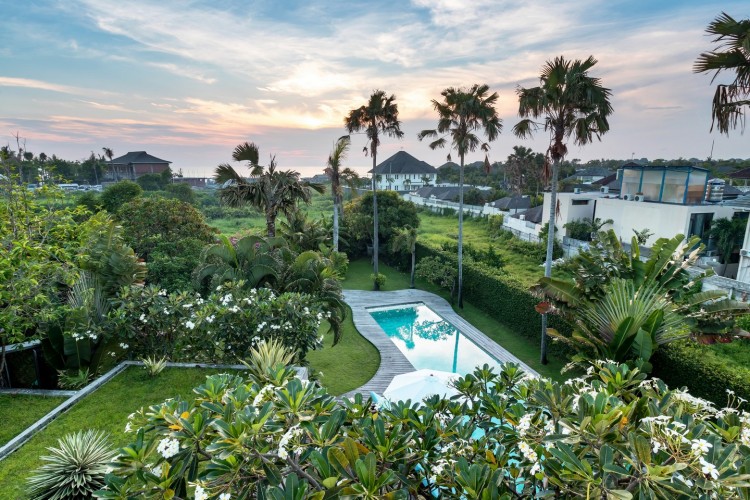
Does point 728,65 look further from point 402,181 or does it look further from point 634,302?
point 402,181

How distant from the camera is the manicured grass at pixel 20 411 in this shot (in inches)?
252

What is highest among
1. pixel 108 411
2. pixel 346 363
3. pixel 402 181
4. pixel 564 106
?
pixel 564 106

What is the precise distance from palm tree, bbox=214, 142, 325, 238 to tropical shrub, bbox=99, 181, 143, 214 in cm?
1299

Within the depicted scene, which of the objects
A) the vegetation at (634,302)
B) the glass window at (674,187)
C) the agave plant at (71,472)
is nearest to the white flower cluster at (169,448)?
the agave plant at (71,472)

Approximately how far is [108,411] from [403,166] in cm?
6854

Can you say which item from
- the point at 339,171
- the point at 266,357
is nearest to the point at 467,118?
the point at 339,171

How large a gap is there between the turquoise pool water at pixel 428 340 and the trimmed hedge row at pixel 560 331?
7.08ft

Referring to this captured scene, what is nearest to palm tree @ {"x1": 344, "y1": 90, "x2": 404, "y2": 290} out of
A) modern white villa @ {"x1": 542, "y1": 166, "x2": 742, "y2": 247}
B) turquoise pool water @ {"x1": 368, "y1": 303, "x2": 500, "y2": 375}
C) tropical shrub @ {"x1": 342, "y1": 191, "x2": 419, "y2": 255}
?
tropical shrub @ {"x1": 342, "y1": 191, "x2": 419, "y2": 255}

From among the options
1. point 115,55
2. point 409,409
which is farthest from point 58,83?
point 409,409

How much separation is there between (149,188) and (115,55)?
42537mm

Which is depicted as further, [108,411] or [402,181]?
[402,181]

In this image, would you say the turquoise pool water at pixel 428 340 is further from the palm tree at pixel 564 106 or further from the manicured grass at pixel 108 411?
the manicured grass at pixel 108 411

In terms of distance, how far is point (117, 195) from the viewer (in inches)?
898

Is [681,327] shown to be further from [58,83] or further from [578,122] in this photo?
[58,83]
